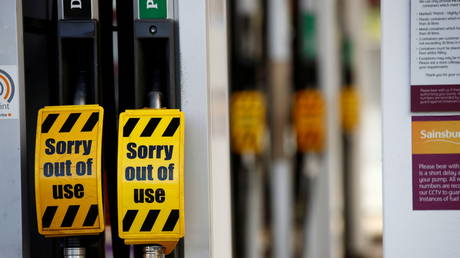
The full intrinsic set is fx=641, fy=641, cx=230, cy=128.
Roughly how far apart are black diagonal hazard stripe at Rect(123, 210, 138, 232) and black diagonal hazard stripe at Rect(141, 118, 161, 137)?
0.18 metres

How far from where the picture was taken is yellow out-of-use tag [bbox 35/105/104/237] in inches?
59.1

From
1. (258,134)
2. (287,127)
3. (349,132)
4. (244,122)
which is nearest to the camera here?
(244,122)

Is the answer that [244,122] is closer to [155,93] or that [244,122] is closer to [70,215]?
[155,93]

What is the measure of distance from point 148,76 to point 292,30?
544 centimetres

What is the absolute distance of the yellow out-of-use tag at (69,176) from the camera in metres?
1.50

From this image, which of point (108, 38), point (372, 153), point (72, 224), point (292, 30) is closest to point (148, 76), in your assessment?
point (108, 38)

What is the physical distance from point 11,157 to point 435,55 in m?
1.14

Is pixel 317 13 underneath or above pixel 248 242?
above

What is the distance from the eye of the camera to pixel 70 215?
152 centimetres

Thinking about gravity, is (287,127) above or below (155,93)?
below

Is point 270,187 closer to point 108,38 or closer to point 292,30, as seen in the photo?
point 292,30

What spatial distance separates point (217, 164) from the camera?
5.58ft

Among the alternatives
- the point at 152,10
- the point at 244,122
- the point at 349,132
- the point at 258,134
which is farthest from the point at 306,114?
the point at 152,10

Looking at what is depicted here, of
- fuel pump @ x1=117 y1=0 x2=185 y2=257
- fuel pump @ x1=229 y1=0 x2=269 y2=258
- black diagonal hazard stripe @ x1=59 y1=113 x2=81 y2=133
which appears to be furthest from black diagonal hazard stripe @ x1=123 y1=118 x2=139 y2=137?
fuel pump @ x1=229 y1=0 x2=269 y2=258
